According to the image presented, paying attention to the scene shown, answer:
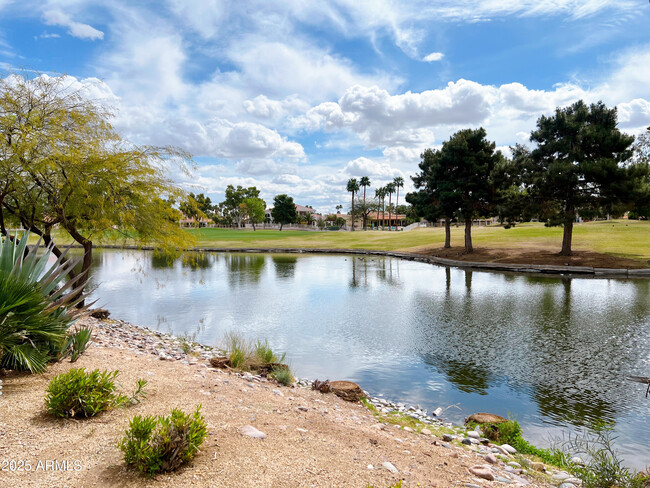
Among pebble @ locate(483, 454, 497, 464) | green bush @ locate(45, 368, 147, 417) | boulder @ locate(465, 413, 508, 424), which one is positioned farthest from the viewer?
boulder @ locate(465, 413, 508, 424)

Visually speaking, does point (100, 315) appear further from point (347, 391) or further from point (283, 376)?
point (347, 391)

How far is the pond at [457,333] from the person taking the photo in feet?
30.5

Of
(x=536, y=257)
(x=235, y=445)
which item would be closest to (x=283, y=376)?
(x=235, y=445)

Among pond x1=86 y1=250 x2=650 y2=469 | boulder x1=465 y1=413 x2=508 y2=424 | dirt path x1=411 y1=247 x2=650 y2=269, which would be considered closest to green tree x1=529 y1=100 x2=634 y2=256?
dirt path x1=411 y1=247 x2=650 y2=269

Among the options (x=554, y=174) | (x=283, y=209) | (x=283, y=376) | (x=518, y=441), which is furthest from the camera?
(x=283, y=209)

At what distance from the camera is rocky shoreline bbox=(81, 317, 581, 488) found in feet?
17.7

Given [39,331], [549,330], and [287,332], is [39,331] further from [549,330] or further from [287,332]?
[549,330]

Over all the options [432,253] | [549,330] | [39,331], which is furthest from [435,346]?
[432,253]

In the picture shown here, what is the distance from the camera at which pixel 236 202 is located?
13325 centimetres

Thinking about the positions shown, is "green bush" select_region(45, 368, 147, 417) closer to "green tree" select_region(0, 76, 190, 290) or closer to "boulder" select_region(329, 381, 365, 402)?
"boulder" select_region(329, 381, 365, 402)

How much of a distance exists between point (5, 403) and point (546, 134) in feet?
130

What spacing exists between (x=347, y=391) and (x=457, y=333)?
7543 mm

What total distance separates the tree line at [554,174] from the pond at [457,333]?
8047 millimetres

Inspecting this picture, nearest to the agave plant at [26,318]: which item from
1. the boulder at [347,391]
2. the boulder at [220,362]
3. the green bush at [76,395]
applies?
the green bush at [76,395]
